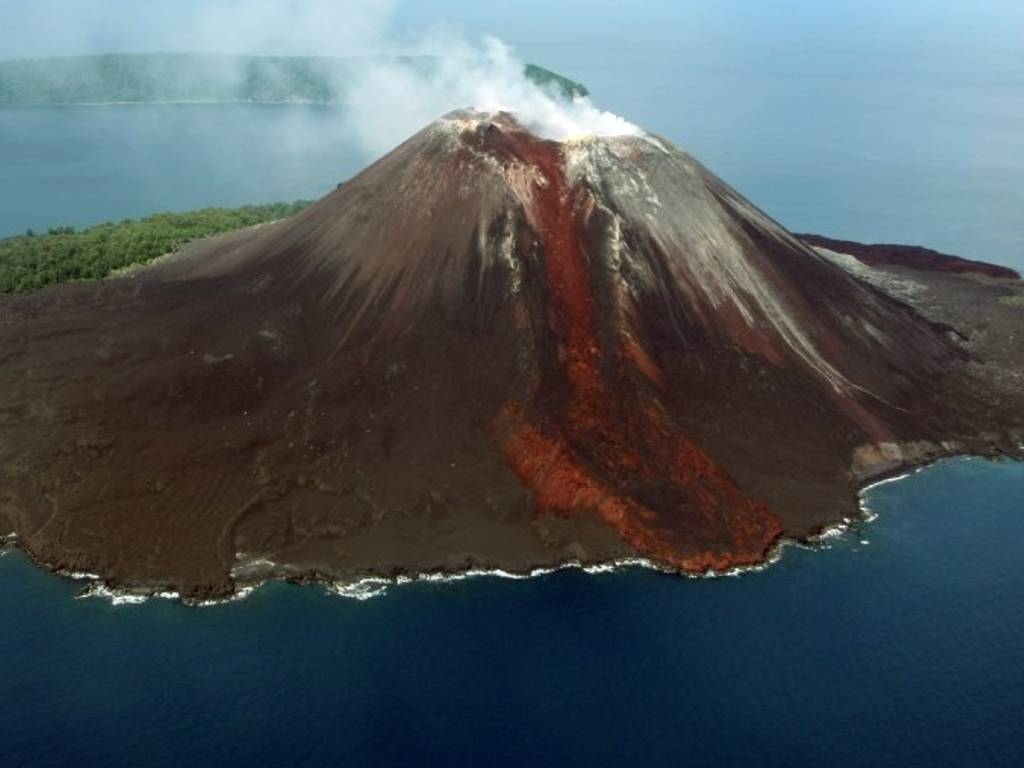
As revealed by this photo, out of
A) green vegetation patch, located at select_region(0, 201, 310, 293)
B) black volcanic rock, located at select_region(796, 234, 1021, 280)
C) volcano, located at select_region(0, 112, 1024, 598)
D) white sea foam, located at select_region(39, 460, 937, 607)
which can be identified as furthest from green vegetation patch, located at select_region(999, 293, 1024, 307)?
green vegetation patch, located at select_region(0, 201, 310, 293)

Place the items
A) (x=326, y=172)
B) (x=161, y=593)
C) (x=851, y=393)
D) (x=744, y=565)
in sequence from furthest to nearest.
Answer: (x=326, y=172) < (x=851, y=393) < (x=744, y=565) < (x=161, y=593)

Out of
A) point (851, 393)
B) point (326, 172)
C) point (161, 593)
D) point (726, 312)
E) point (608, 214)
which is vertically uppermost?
point (326, 172)

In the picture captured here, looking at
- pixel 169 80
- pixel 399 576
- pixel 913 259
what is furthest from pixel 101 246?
pixel 169 80

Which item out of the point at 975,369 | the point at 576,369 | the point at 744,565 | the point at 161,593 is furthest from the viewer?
the point at 975,369

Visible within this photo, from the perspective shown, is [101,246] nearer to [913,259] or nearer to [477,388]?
[477,388]

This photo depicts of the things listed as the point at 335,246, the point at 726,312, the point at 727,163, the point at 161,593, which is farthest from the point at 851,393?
the point at 727,163

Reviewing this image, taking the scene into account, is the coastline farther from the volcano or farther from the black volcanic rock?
the black volcanic rock

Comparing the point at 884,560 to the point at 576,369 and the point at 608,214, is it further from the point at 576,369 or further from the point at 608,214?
the point at 608,214
